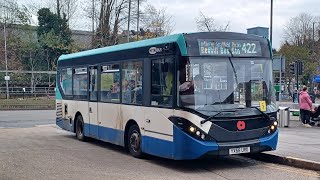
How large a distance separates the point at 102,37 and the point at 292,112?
26.3 m

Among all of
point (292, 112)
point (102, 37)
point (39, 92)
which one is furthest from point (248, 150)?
point (39, 92)

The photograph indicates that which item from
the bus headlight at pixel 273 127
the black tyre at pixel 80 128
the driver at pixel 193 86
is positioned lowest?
the black tyre at pixel 80 128

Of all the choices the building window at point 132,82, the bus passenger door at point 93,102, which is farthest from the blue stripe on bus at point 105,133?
the building window at point 132,82

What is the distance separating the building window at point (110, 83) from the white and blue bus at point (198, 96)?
0.53 meters

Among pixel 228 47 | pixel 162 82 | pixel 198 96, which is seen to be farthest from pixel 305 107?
pixel 198 96

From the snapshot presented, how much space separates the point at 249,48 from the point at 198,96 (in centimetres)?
181

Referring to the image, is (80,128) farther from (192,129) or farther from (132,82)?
(192,129)

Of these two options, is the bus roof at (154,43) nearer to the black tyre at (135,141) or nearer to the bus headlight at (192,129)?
the bus headlight at (192,129)

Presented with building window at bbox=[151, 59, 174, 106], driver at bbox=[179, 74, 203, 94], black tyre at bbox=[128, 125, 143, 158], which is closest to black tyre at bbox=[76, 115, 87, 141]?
black tyre at bbox=[128, 125, 143, 158]

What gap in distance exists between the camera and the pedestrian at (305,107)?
1994 cm

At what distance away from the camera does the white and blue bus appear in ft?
32.4

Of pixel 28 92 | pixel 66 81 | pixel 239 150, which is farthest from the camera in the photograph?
pixel 28 92

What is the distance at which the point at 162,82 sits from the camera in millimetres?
10602

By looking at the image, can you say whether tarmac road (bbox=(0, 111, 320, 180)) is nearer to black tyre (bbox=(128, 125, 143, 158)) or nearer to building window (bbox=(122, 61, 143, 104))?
black tyre (bbox=(128, 125, 143, 158))
